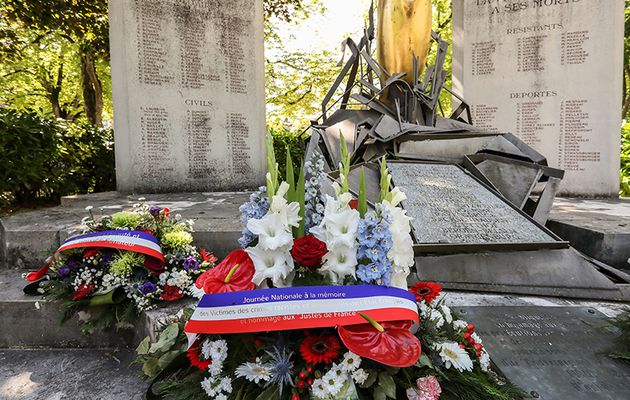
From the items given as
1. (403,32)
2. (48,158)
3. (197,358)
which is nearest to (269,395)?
(197,358)

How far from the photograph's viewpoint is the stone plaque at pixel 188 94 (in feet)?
18.5

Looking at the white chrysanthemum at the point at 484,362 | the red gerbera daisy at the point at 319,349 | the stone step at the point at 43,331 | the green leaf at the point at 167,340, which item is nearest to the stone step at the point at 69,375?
the stone step at the point at 43,331

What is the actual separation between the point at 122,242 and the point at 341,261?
1523 mm

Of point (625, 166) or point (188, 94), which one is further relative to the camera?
point (625, 166)

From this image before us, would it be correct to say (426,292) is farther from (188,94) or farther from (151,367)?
(188,94)

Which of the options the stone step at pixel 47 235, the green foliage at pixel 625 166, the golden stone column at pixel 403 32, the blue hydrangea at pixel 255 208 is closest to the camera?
the blue hydrangea at pixel 255 208

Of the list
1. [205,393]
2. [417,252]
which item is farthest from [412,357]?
[417,252]

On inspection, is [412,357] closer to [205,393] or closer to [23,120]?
[205,393]

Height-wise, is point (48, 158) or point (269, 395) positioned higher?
point (48, 158)

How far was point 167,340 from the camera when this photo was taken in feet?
5.27

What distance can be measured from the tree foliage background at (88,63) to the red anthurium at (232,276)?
761 cm

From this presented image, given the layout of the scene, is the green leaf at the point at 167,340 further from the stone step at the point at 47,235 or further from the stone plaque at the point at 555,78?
the stone plaque at the point at 555,78

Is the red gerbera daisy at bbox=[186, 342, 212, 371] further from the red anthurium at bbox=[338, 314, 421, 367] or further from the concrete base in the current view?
the concrete base

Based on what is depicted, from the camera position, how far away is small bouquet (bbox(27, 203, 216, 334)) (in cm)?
213
